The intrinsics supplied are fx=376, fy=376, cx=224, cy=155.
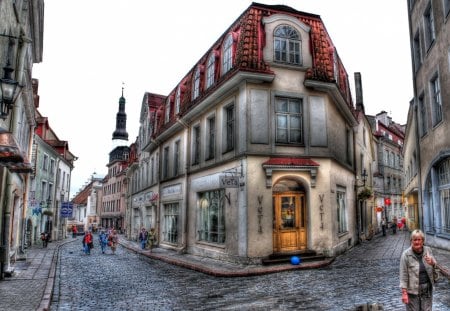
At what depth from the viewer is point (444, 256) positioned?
1415cm

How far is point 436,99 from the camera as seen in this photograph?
16938 mm

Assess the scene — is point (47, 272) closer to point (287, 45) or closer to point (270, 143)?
point (270, 143)

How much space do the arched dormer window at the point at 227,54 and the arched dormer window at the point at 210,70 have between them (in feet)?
2.54

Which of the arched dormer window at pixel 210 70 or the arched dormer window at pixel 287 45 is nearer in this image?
the arched dormer window at pixel 287 45

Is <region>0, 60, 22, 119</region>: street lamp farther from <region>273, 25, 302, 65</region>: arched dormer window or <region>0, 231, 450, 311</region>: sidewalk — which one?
<region>273, 25, 302, 65</region>: arched dormer window

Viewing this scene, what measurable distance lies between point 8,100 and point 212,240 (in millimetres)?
10919

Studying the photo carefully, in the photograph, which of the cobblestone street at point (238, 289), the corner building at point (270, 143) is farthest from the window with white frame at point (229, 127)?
the cobblestone street at point (238, 289)

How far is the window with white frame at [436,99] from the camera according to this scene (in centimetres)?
1653

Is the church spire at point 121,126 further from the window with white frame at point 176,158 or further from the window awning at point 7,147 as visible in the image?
the window awning at point 7,147

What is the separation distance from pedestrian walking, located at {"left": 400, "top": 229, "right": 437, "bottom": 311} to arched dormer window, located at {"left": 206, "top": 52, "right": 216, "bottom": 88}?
43.8 ft

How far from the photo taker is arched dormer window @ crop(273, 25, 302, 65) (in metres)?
15.6

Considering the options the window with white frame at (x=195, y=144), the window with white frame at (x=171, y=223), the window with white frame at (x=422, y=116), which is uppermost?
the window with white frame at (x=422, y=116)

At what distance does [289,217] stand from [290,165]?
2.19 m

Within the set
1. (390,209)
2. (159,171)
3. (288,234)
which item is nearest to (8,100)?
(288,234)
